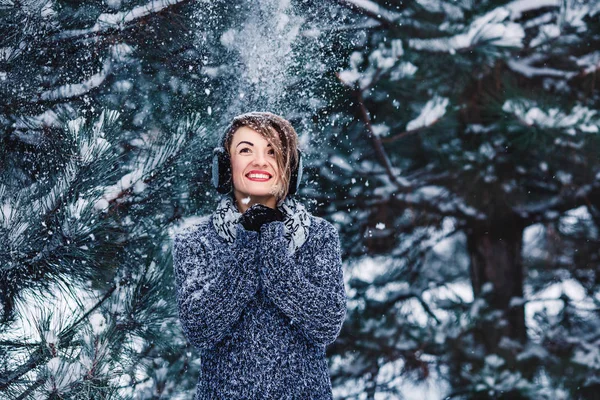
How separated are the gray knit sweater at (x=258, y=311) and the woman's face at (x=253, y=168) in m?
0.10

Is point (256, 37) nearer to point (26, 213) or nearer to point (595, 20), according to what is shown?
point (26, 213)

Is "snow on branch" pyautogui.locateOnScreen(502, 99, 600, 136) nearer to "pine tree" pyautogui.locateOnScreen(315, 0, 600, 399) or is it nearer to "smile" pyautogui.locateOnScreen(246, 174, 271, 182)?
"pine tree" pyautogui.locateOnScreen(315, 0, 600, 399)

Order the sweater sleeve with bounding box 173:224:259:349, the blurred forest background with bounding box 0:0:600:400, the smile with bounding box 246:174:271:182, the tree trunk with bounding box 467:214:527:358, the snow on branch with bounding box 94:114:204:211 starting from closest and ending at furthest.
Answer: the sweater sleeve with bounding box 173:224:259:349 < the smile with bounding box 246:174:271:182 < the snow on branch with bounding box 94:114:204:211 < the blurred forest background with bounding box 0:0:600:400 < the tree trunk with bounding box 467:214:527:358

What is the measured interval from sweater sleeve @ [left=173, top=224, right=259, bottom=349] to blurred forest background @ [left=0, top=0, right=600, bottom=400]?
1.59 feet

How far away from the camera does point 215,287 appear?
1.14 meters

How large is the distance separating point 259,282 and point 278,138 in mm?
314

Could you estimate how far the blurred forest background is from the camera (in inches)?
72.1

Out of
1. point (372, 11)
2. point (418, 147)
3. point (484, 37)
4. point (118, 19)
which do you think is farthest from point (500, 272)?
point (118, 19)

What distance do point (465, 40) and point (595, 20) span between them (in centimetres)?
44

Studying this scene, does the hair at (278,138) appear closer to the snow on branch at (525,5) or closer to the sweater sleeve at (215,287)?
the sweater sleeve at (215,287)

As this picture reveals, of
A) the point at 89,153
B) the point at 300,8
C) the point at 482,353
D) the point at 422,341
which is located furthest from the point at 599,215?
the point at 89,153

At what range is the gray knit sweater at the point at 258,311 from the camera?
1146 millimetres

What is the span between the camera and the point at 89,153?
128 cm

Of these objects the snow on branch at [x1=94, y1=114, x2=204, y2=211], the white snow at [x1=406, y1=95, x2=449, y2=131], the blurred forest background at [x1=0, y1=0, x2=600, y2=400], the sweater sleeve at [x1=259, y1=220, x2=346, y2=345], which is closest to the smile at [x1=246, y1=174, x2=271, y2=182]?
the sweater sleeve at [x1=259, y1=220, x2=346, y2=345]
